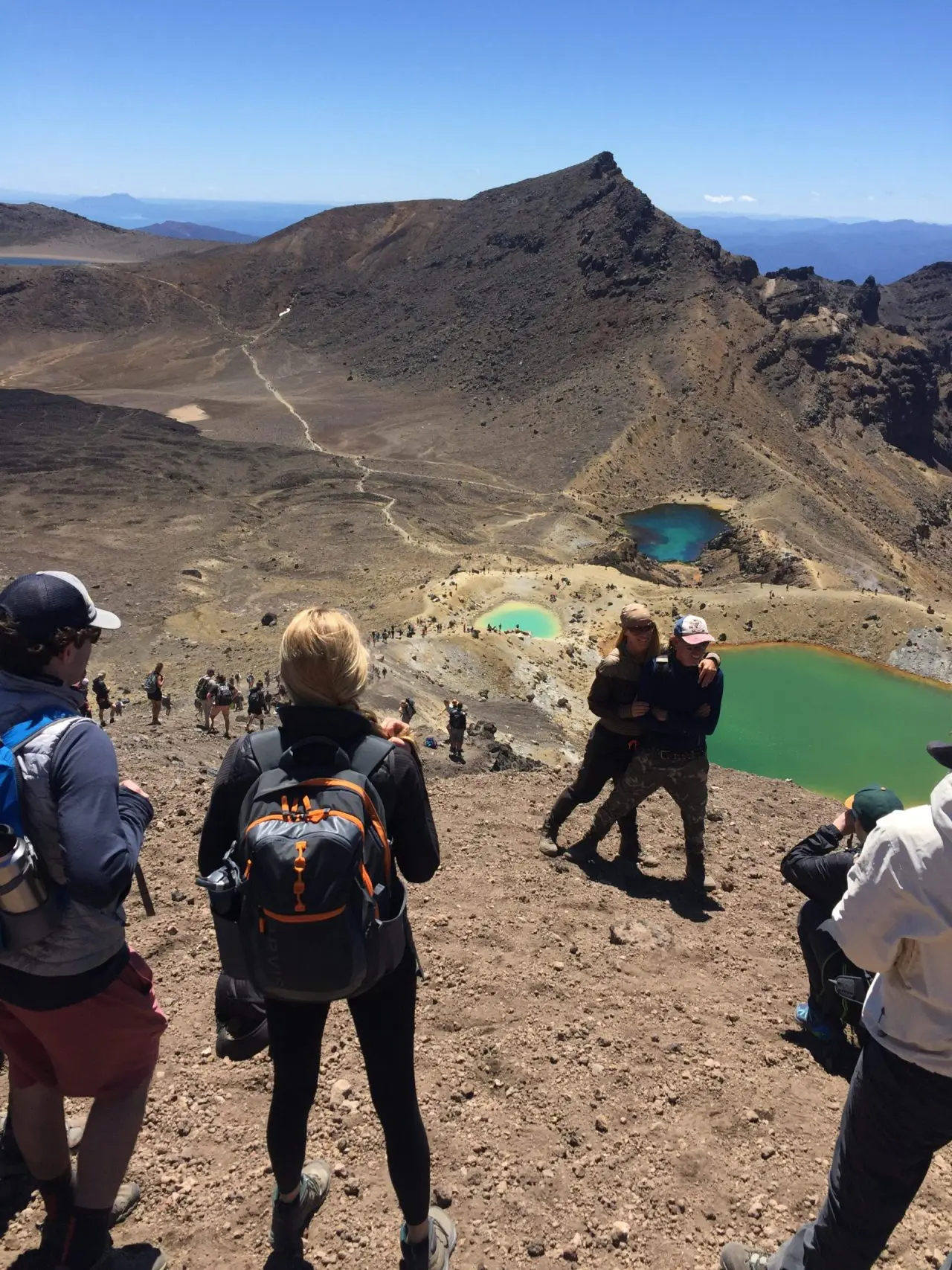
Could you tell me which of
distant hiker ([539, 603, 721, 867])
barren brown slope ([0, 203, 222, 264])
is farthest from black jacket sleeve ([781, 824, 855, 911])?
barren brown slope ([0, 203, 222, 264])

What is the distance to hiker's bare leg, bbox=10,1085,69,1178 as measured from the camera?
294cm

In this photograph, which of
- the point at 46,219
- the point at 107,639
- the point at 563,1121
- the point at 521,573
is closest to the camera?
the point at 563,1121

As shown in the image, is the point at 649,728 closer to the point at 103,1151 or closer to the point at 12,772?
the point at 103,1151

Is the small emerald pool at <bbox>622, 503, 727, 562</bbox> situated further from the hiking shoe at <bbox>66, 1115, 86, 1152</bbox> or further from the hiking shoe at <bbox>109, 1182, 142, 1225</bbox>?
the hiking shoe at <bbox>109, 1182, 142, 1225</bbox>

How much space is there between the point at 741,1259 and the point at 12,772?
126 inches

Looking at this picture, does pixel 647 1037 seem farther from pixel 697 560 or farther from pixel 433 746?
pixel 697 560

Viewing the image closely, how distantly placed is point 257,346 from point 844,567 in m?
57.9

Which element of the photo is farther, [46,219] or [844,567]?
[46,219]

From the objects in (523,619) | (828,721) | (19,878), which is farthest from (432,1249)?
(523,619)

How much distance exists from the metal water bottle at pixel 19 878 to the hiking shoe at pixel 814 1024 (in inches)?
158

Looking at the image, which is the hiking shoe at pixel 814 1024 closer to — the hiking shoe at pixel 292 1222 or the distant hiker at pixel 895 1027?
the distant hiker at pixel 895 1027

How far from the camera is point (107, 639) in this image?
81.9ft

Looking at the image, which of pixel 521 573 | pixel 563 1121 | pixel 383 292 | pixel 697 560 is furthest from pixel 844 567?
pixel 383 292

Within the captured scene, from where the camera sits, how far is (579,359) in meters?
61.6
